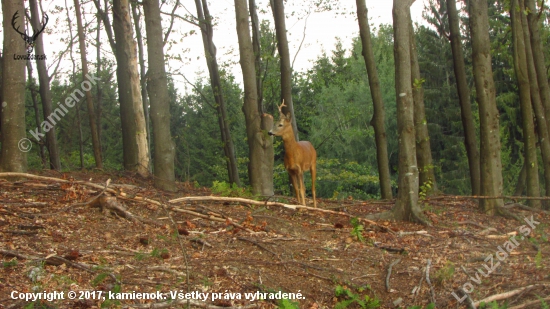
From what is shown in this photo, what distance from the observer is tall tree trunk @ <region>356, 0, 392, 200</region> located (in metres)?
14.7

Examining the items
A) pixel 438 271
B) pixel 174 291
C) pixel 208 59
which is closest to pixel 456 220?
pixel 438 271

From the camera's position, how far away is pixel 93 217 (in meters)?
7.38

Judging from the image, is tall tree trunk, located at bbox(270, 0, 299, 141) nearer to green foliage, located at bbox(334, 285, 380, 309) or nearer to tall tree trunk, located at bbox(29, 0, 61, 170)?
tall tree trunk, located at bbox(29, 0, 61, 170)

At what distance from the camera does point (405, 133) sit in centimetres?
1021

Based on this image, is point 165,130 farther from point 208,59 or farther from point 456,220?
point 208,59

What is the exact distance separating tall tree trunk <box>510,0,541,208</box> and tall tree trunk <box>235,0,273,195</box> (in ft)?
20.8

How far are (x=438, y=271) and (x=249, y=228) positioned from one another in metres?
2.61

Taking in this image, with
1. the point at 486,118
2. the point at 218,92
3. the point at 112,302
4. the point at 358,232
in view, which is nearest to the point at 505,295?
the point at 358,232

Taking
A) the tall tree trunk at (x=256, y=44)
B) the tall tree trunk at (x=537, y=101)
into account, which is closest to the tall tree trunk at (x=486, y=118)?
the tall tree trunk at (x=537, y=101)

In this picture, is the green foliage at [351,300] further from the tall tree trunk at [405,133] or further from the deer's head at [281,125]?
the deer's head at [281,125]

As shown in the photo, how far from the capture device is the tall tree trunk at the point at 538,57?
14.7 metres

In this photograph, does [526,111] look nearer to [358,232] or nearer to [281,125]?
[281,125]

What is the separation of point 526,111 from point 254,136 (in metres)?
6.83

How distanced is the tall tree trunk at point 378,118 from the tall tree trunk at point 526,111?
129 inches
